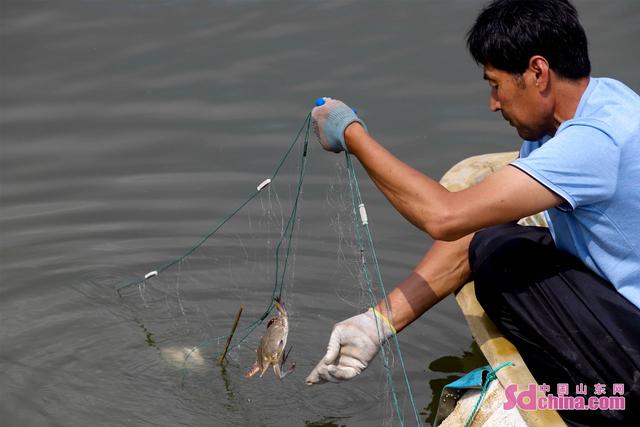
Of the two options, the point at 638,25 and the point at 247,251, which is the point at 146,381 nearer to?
the point at 247,251

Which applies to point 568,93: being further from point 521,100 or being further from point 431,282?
point 431,282

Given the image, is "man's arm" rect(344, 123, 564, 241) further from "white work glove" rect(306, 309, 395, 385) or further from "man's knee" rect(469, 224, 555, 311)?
"white work glove" rect(306, 309, 395, 385)

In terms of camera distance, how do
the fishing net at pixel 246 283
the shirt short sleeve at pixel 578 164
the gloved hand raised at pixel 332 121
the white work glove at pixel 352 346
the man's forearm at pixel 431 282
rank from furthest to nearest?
the fishing net at pixel 246 283 → the man's forearm at pixel 431 282 → the white work glove at pixel 352 346 → the gloved hand raised at pixel 332 121 → the shirt short sleeve at pixel 578 164

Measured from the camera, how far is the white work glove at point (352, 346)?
3693 mm

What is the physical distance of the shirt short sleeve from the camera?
287 cm

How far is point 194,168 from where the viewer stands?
19.2 feet

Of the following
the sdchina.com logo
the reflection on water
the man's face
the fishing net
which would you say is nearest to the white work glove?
the fishing net

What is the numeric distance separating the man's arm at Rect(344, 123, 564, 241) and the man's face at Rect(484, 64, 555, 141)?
30 centimetres

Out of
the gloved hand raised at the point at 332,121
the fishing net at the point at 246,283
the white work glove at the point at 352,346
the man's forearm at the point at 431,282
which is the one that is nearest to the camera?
→ the gloved hand raised at the point at 332,121

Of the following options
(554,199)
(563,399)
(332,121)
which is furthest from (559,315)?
(332,121)

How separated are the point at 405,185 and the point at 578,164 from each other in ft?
1.79

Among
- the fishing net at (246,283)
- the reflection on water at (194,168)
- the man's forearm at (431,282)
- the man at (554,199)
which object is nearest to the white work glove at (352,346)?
the man's forearm at (431,282)

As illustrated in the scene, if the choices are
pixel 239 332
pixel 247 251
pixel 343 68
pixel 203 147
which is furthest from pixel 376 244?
pixel 343 68

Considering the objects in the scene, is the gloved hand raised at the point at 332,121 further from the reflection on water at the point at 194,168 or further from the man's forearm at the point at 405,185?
the reflection on water at the point at 194,168
